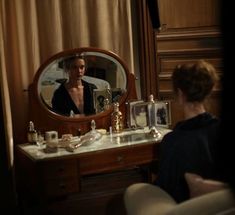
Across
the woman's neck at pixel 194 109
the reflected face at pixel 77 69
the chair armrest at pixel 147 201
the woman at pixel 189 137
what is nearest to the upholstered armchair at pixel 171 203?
the chair armrest at pixel 147 201

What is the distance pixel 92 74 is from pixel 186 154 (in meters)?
0.94

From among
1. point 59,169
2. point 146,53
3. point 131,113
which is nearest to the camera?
point 59,169

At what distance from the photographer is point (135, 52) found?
2.41m

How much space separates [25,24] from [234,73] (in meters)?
1.92

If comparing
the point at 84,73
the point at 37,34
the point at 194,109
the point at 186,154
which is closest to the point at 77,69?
the point at 84,73

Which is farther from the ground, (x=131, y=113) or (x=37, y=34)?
(x=37, y=34)

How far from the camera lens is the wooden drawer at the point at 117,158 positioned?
185cm

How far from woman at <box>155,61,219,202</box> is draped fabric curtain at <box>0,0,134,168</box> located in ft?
2.66

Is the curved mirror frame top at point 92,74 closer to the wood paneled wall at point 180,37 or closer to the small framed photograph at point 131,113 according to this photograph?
the small framed photograph at point 131,113

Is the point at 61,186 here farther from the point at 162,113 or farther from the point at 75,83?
the point at 162,113

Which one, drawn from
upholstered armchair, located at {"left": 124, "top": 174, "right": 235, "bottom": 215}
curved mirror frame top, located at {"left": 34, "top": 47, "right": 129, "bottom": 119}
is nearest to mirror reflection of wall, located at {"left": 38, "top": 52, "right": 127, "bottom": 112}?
curved mirror frame top, located at {"left": 34, "top": 47, "right": 129, "bottom": 119}

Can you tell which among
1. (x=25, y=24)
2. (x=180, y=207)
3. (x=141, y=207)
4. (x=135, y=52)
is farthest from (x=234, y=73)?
(x=135, y=52)

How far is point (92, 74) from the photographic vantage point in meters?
2.21

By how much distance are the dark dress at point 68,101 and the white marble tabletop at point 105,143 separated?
7.9 inches
